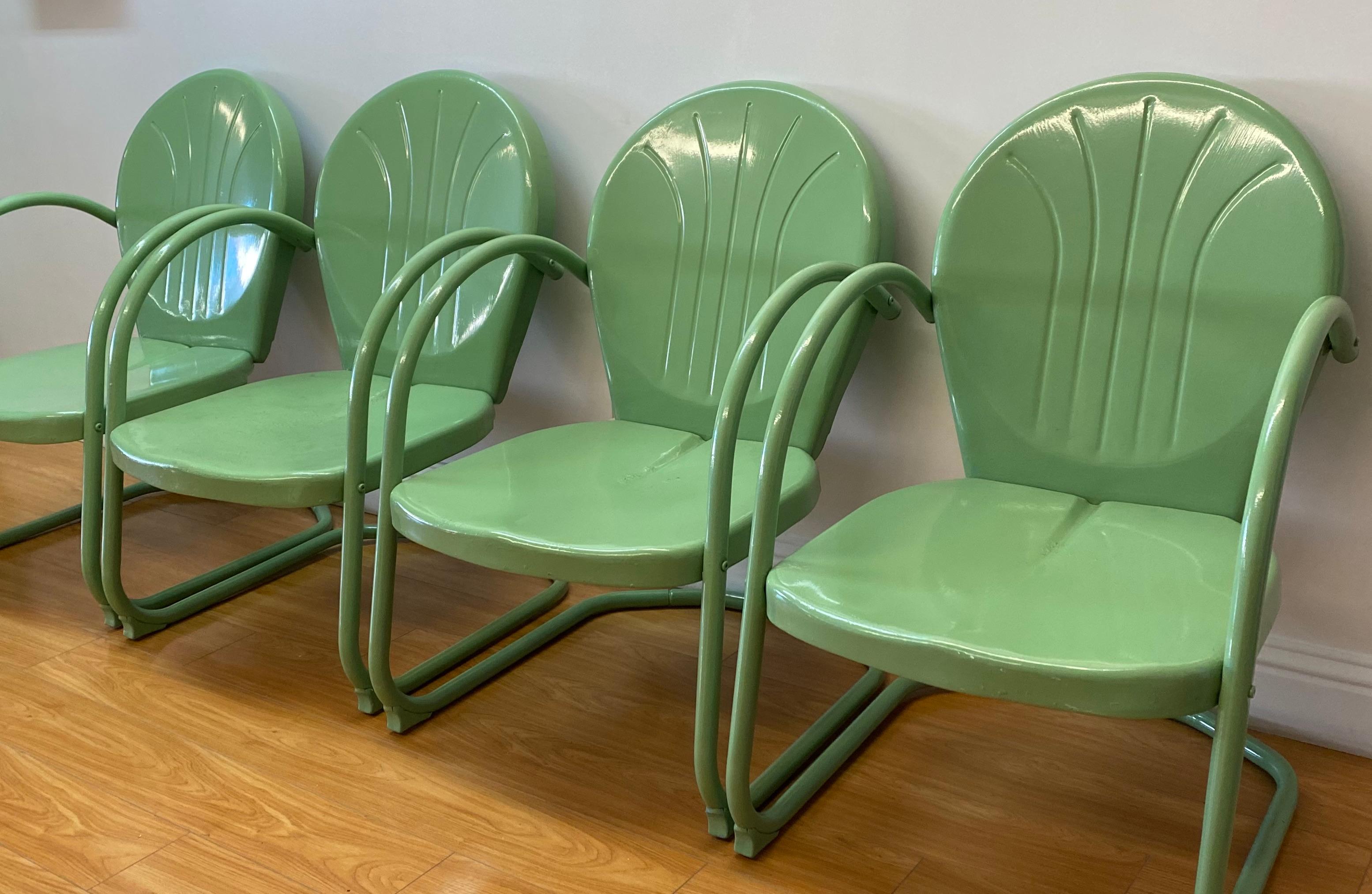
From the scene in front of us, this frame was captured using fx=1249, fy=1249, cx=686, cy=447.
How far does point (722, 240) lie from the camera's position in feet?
5.52

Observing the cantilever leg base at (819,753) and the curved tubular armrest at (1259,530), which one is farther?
the cantilever leg base at (819,753)

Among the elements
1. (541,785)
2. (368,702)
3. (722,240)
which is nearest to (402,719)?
(368,702)

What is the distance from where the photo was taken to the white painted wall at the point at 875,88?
1430 millimetres

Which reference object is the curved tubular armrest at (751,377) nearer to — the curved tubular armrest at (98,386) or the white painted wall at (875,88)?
the white painted wall at (875,88)

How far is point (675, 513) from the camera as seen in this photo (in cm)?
138

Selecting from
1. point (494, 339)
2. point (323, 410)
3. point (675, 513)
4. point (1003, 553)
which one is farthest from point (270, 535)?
point (1003, 553)

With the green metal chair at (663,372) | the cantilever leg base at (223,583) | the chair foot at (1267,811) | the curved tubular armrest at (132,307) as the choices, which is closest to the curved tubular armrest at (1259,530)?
the chair foot at (1267,811)

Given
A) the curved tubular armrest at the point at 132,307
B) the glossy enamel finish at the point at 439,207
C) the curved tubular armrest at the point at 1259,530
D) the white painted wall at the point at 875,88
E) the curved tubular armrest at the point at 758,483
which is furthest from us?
the glossy enamel finish at the point at 439,207

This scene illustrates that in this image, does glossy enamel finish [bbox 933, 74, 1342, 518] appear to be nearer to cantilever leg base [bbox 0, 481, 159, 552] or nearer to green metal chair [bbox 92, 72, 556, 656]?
green metal chair [bbox 92, 72, 556, 656]

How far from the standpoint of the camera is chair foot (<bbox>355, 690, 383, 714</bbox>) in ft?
5.44

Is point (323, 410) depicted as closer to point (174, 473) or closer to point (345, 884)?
point (174, 473)

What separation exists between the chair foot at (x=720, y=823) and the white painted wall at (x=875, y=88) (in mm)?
593

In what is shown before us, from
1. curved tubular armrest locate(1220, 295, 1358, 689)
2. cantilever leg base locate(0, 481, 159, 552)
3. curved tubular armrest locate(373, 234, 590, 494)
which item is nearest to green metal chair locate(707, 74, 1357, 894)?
curved tubular armrest locate(1220, 295, 1358, 689)

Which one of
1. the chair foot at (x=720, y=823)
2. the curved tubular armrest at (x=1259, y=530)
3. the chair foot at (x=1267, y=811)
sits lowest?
the chair foot at (x=720, y=823)
